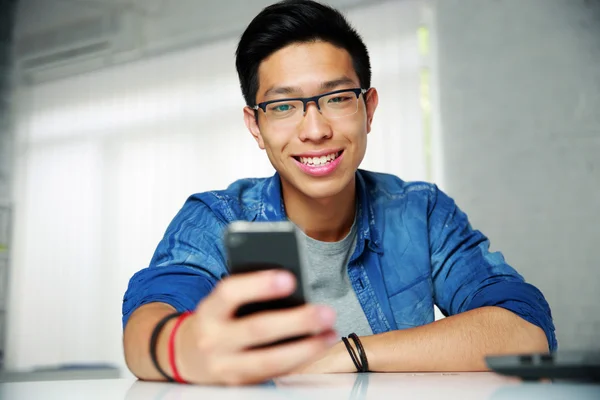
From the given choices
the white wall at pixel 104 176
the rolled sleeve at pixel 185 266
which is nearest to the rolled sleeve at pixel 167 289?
the rolled sleeve at pixel 185 266

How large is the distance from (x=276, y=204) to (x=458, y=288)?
448mm

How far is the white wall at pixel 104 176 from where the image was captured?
4266 mm

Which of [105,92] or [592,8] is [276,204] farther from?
[105,92]

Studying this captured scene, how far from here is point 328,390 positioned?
0.60 m

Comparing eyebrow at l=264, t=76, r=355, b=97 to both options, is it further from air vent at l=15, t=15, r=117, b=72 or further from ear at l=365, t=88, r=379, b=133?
air vent at l=15, t=15, r=117, b=72

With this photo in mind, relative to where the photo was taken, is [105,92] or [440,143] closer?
[440,143]

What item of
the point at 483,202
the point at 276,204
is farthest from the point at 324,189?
the point at 483,202

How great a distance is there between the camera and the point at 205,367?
576mm

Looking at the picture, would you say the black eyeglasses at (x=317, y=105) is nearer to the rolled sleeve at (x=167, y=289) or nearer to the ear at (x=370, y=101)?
the ear at (x=370, y=101)

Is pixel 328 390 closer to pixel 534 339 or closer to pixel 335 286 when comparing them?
pixel 534 339

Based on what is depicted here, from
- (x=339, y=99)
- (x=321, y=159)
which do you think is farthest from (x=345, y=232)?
(x=339, y=99)

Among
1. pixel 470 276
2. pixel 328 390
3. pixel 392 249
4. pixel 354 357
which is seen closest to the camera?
pixel 328 390

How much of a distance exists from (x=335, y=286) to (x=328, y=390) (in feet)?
2.22

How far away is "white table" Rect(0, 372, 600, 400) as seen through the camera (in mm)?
539
